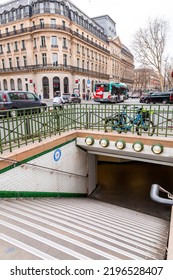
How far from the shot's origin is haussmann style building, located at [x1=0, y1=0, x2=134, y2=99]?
3662 centimetres

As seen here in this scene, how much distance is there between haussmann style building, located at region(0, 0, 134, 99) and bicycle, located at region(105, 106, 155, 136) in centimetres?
2915

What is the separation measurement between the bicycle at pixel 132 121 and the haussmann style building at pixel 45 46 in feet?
95.6

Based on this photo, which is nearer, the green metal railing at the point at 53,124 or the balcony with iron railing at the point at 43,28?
the green metal railing at the point at 53,124

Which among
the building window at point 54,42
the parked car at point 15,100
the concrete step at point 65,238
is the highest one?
the building window at point 54,42

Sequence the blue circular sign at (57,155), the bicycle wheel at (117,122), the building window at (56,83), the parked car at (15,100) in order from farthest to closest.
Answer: the building window at (56,83) → the parked car at (15,100) → the bicycle wheel at (117,122) → the blue circular sign at (57,155)

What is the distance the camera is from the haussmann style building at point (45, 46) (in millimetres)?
36625

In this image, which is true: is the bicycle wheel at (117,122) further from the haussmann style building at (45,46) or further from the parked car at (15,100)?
the haussmann style building at (45,46)

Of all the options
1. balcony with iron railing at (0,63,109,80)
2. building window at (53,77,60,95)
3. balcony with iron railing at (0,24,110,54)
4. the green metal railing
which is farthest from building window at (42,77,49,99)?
the green metal railing

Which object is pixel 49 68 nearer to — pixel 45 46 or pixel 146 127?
pixel 45 46

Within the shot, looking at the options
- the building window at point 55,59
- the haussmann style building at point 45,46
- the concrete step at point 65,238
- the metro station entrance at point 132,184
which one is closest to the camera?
the concrete step at point 65,238

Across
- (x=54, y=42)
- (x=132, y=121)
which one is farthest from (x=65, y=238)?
(x=54, y=42)

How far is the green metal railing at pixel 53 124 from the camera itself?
5.18 meters

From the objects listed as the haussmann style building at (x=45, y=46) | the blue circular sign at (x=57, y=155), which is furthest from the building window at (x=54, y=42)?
the blue circular sign at (x=57, y=155)

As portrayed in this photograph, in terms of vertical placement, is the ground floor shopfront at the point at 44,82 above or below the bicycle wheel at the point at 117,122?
above
